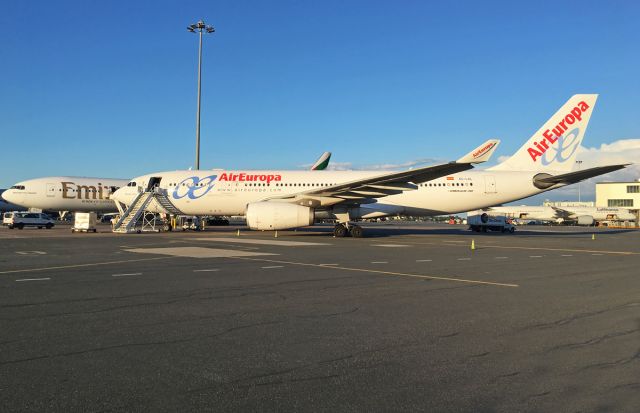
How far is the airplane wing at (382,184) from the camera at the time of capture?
22719 millimetres

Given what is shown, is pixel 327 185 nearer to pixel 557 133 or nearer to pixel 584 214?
pixel 557 133

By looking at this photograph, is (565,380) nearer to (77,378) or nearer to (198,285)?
(77,378)

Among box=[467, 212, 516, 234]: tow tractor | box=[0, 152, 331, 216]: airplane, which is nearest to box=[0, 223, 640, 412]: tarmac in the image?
box=[0, 152, 331, 216]: airplane

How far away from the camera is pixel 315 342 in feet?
17.3

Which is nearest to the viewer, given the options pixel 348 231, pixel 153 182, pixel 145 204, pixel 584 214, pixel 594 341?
pixel 594 341

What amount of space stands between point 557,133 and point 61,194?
35987mm

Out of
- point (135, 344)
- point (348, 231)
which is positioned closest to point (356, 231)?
point (348, 231)

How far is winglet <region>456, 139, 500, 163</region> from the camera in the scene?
22.3 meters

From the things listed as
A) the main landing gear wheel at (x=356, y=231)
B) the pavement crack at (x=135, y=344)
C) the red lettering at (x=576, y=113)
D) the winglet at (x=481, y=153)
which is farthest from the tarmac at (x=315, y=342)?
the red lettering at (x=576, y=113)

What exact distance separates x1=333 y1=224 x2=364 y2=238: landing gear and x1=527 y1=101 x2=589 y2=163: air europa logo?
40.6ft

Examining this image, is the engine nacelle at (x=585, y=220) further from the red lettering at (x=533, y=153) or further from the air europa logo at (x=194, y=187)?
the air europa logo at (x=194, y=187)

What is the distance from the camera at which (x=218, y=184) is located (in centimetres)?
2988

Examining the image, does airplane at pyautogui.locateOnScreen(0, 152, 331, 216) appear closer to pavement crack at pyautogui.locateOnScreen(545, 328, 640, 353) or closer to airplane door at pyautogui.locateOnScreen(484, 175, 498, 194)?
airplane door at pyautogui.locateOnScreen(484, 175, 498, 194)

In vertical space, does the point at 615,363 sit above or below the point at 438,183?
below
